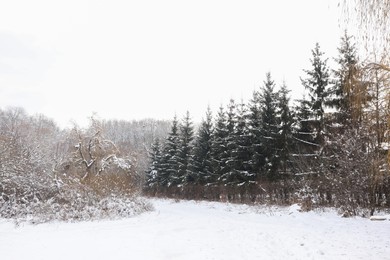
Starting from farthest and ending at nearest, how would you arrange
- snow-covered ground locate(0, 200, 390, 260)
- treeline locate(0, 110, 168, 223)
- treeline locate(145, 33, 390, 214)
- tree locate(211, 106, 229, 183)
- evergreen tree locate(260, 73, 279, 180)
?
tree locate(211, 106, 229, 183)
evergreen tree locate(260, 73, 279, 180)
treeline locate(0, 110, 168, 223)
snow-covered ground locate(0, 200, 390, 260)
treeline locate(145, 33, 390, 214)

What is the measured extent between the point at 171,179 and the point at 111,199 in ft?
73.6

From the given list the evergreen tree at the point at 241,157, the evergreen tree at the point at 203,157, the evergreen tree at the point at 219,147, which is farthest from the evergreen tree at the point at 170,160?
the evergreen tree at the point at 241,157

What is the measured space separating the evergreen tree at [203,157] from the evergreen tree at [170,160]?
3944 millimetres

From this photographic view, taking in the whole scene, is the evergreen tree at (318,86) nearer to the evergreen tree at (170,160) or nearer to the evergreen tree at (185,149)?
the evergreen tree at (185,149)

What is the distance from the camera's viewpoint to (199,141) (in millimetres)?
35250

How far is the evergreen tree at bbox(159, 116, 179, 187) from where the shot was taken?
38.7 meters

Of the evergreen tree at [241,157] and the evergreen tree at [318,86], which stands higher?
the evergreen tree at [318,86]

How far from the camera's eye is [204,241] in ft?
29.0

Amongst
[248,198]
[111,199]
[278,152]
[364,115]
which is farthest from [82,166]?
[364,115]

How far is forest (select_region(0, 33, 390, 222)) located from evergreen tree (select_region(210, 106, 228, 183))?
0.37 feet

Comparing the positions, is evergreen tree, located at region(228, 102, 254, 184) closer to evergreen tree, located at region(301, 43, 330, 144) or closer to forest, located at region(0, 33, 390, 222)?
Answer: forest, located at region(0, 33, 390, 222)

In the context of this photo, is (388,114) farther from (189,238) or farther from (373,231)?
(189,238)

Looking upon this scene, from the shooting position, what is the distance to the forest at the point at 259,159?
10.2 metres

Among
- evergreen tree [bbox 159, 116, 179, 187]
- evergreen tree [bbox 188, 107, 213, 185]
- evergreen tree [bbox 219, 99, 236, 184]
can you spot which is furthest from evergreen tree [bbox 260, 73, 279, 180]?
evergreen tree [bbox 159, 116, 179, 187]
